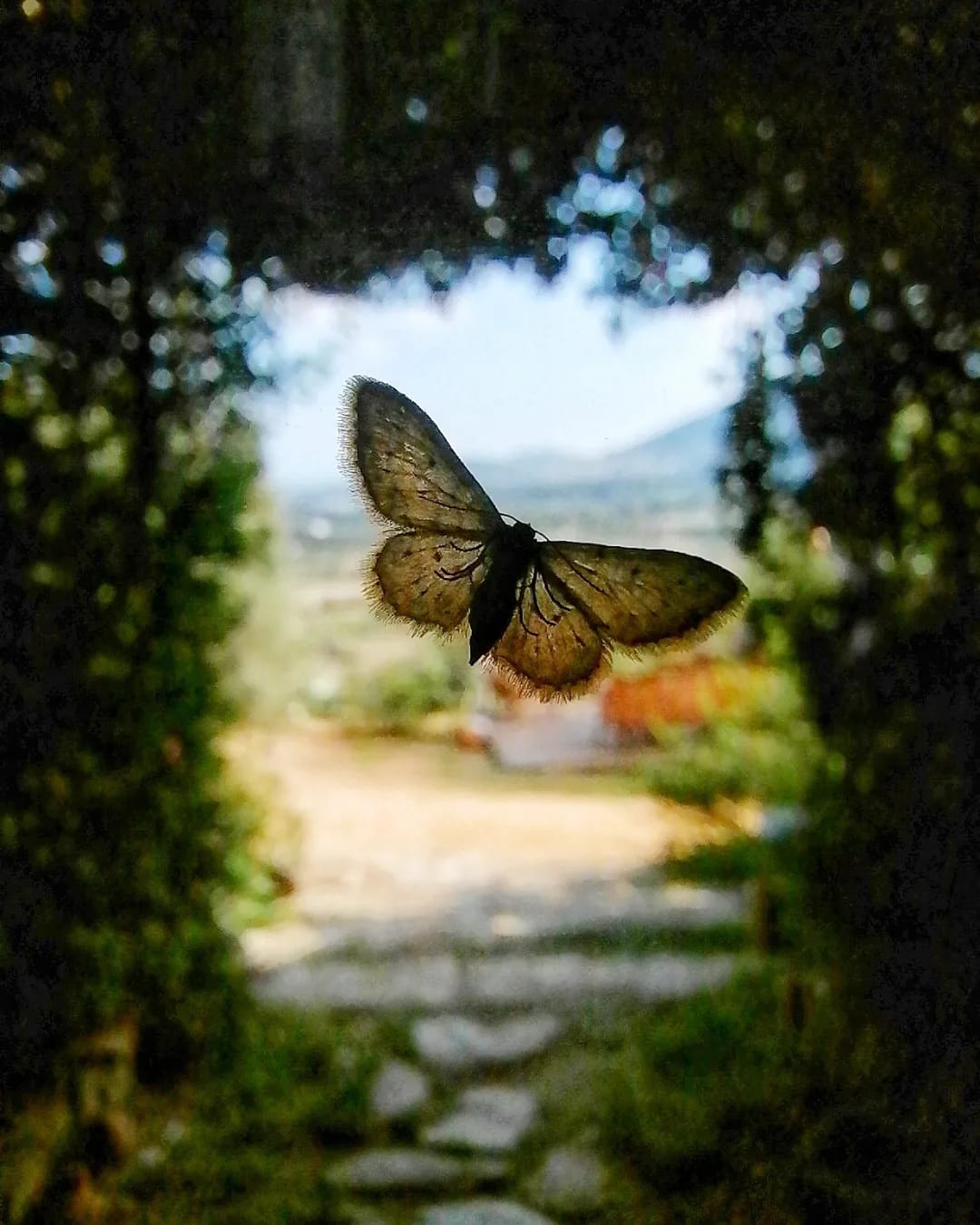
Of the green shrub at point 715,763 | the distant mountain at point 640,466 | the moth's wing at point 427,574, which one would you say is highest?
the distant mountain at point 640,466

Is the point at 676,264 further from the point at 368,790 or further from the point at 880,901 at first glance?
the point at 368,790

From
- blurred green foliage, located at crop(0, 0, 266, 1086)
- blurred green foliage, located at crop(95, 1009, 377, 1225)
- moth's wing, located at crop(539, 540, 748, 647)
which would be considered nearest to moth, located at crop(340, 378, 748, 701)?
moth's wing, located at crop(539, 540, 748, 647)

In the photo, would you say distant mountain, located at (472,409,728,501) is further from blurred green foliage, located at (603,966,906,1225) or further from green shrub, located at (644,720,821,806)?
green shrub, located at (644,720,821,806)

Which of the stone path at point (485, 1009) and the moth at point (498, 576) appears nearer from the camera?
the moth at point (498, 576)

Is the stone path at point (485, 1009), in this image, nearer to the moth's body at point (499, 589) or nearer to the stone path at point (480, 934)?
the stone path at point (480, 934)

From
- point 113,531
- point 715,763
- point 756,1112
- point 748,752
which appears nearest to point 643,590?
point 113,531

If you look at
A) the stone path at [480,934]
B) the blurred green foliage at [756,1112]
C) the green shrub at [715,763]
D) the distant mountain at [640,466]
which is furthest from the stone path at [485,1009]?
the distant mountain at [640,466]

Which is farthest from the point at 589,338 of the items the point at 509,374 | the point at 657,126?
the point at 657,126
